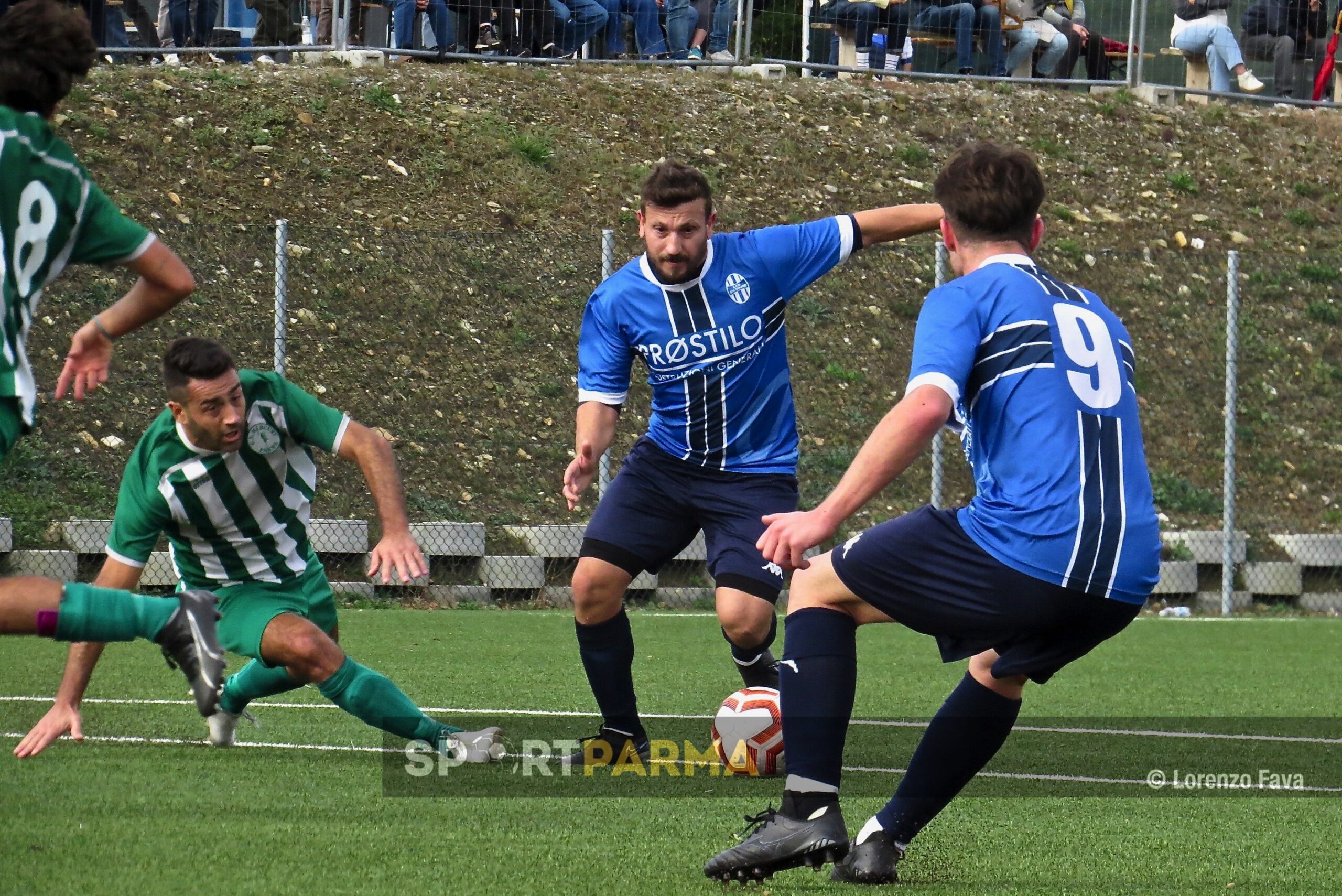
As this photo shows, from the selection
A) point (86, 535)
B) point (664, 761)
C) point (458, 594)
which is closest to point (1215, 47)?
point (458, 594)

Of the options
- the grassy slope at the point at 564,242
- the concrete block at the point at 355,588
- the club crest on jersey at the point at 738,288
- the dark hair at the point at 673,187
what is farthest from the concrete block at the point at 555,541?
the dark hair at the point at 673,187

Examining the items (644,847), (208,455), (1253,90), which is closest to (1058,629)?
(644,847)

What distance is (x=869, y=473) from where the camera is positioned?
133 inches

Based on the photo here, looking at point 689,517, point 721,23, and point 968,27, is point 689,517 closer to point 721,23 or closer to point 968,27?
point 721,23

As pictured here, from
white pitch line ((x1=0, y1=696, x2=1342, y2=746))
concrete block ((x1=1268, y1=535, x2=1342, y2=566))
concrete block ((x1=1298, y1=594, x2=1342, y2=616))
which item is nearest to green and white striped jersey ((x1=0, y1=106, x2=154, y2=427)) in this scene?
white pitch line ((x1=0, y1=696, x2=1342, y2=746))

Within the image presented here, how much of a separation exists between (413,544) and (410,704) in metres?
0.85

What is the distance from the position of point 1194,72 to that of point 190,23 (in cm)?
1173

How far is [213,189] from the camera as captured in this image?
14.5 metres

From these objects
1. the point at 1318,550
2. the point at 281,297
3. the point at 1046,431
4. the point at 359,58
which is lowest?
the point at 1318,550

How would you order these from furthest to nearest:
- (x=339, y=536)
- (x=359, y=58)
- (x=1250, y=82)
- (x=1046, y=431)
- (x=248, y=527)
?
(x=1250, y=82) < (x=359, y=58) < (x=339, y=536) < (x=248, y=527) < (x=1046, y=431)

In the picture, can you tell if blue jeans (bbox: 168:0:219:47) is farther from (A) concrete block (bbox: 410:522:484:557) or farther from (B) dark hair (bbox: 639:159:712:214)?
(B) dark hair (bbox: 639:159:712:214)

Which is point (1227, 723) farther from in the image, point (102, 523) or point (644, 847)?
point (102, 523)

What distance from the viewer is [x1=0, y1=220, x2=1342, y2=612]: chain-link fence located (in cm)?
1148

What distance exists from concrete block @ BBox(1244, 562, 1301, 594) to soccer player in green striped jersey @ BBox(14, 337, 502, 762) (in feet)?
29.1
